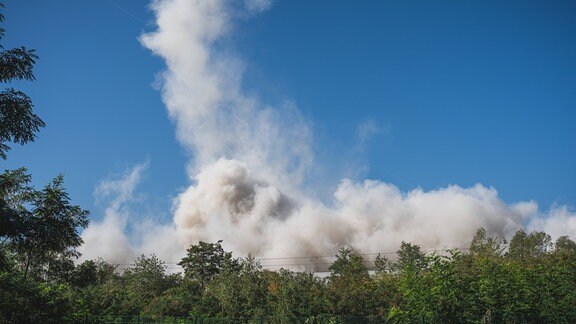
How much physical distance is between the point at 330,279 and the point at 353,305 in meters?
4.90

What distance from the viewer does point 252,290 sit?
2591cm

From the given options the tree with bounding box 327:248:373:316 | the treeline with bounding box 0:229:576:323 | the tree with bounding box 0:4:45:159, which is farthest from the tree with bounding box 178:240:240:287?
the tree with bounding box 0:4:45:159

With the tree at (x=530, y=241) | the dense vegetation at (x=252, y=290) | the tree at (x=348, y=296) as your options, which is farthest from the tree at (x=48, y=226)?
the tree at (x=530, y=241)

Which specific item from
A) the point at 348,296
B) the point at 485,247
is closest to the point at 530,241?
the point at 485,247

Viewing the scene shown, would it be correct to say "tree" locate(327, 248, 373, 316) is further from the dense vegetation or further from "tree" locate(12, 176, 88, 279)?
"tree" locate(12, 176, 88, 279)

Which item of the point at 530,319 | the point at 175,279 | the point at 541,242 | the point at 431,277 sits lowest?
the point at 530,319

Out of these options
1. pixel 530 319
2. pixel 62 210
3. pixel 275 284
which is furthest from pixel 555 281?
pixel 62 210

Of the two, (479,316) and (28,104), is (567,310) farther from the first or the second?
(28,104)

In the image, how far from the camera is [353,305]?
23188mm

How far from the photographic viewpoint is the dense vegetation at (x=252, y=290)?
11.9 meters

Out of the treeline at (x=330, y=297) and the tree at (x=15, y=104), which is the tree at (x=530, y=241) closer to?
the treeline at (x=330, y=297)

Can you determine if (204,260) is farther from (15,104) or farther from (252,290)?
(15,104)

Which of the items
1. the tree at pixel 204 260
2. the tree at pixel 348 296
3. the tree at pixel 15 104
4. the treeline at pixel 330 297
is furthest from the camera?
the tree at pixel 204 260

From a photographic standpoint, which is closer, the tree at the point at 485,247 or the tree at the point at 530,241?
the tree at the point at 485,247
